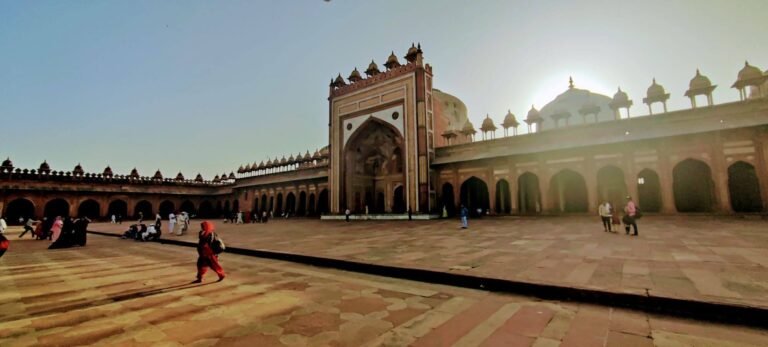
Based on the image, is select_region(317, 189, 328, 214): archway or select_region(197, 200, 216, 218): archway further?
select_region(197, 200, 216, 218): archway

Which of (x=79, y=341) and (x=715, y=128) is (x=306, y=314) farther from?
(x=715, y=128)

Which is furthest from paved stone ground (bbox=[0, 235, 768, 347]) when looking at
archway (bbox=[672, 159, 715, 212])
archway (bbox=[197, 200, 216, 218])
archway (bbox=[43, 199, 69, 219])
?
archway (bbox=[197, 200, 216, 218])

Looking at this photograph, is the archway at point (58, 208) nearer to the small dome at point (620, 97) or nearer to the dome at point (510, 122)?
the dome at point (510, 122)

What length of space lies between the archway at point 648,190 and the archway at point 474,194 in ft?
31.1

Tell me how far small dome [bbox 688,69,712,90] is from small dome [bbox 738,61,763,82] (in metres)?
1.61

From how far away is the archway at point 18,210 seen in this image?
32.8 metres

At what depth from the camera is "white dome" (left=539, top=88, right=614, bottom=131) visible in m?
36.3

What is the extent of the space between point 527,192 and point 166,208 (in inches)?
1725

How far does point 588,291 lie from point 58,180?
157ft

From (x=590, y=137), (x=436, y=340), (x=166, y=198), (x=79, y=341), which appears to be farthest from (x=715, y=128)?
(x=166, y=198)

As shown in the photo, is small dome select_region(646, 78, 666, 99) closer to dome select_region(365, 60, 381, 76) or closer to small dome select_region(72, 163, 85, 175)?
dome select_region(365, 60, 381, 76)

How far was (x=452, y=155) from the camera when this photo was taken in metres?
26.2

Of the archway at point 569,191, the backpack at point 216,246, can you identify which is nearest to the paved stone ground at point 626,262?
the backpack at point 216,246

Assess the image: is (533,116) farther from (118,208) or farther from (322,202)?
(118,208)
